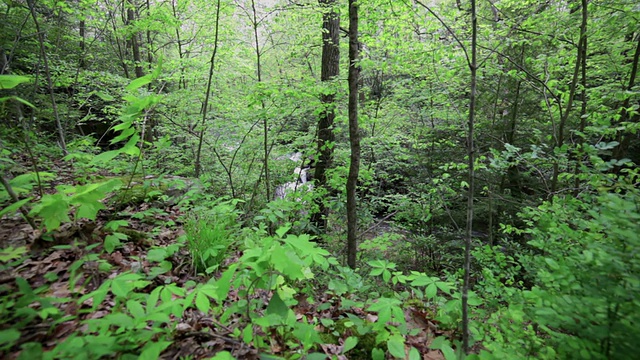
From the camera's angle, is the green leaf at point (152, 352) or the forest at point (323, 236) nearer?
the green leaf at point (152, 352)

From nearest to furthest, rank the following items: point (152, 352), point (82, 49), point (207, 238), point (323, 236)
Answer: point (152, 352) → point (207, 238) → point (323, 236) → point (82, 49)

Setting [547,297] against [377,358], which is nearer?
[547,297]

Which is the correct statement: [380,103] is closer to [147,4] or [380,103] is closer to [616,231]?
[616,231]

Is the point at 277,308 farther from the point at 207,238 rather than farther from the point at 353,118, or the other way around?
the point at 353,118

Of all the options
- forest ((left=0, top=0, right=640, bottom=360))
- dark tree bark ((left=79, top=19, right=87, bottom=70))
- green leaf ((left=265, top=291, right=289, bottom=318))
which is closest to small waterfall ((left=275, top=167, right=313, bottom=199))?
forest ((left=0, top=0, right=640, bottom=360))

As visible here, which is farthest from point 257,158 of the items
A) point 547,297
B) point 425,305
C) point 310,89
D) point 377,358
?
point 547,297

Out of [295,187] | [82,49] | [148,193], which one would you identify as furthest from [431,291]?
[82,49]

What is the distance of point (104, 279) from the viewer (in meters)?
1.95

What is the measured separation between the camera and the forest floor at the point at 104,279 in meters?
1.46

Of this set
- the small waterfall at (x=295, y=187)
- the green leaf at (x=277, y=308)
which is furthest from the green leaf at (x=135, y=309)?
the small waterfall at (x=295, y=187)

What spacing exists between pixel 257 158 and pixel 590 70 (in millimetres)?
7132

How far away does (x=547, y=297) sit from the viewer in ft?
4.49

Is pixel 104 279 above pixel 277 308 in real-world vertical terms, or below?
below

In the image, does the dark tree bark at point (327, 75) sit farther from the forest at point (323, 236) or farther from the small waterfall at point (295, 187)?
the small waterfall at point (295, 187)
